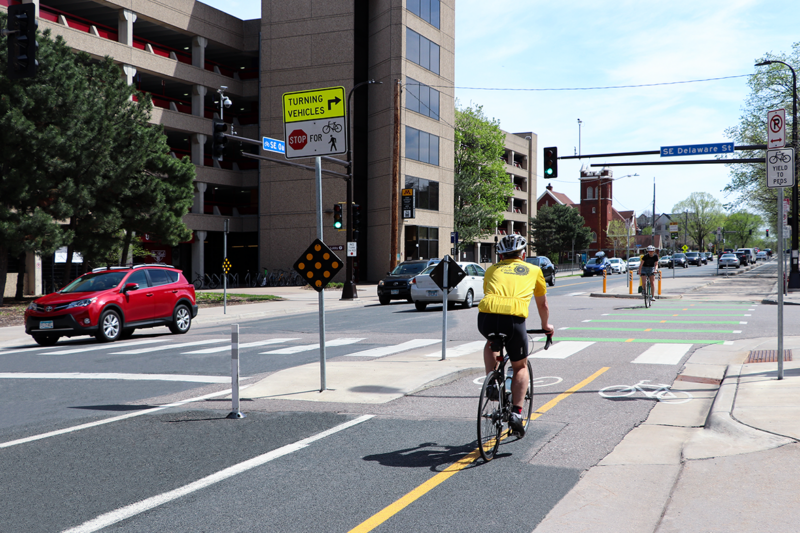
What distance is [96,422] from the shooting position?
6910 millimetres

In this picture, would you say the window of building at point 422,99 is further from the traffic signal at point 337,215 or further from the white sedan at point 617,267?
the white sedan at point 617,267

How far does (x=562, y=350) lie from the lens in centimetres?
1207

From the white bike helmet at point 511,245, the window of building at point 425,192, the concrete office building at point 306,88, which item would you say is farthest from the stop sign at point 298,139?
the window of building at point 425,192

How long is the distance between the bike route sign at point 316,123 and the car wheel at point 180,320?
31.4 feet

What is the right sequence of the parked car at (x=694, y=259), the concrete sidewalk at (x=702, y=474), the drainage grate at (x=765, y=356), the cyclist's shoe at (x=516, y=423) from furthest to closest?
the parked car at (x=694, y=259), the drainage grate at (x=765, y=356), the cyclist's shoe at (x=516, y=423), the concrete sidewalk at (x=702, y=474)

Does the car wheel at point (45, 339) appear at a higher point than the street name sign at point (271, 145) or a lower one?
lower

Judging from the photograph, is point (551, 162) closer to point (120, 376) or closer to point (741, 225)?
point (120, 376)

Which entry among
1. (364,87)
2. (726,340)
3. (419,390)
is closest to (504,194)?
(364,87)

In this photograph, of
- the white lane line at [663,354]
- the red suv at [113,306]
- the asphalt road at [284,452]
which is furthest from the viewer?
the red suv at [113,306]

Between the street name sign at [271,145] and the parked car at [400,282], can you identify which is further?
the parked car at [400,282]

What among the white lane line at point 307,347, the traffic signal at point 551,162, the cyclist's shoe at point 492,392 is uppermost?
the traffic signal at point 551,162

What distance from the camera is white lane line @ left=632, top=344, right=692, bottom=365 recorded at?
422 inches

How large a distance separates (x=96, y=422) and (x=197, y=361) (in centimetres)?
458

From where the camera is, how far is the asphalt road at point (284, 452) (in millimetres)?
4273
